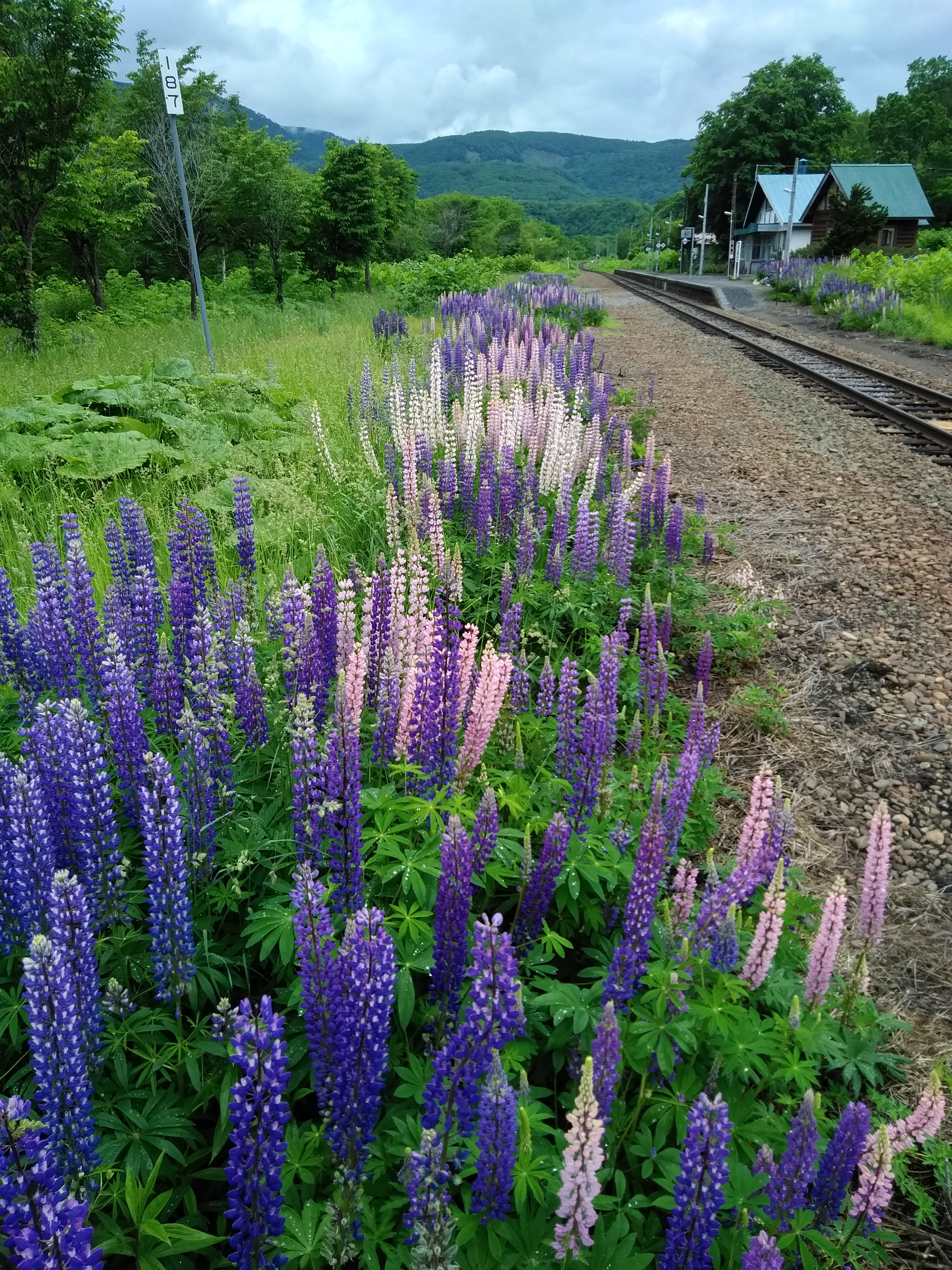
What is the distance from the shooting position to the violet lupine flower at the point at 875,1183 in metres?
1.79

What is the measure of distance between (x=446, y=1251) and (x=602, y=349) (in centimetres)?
1917

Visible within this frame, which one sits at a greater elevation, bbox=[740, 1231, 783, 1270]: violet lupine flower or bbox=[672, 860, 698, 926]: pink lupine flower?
bbox=[672, 860, 698, 926]: pink lupine flower

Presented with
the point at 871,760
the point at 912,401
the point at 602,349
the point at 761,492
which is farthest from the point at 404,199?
the point at 871,760

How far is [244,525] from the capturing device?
3.94 meters

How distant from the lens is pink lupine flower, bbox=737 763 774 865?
8.40 feet

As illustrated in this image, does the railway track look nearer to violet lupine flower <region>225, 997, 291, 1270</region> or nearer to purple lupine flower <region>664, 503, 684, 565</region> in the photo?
purple lupine flower <region>664, 503, 684, 565</region>

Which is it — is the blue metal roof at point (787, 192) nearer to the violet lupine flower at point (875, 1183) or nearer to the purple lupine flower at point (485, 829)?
the purple lupine flower at point (485, 829)

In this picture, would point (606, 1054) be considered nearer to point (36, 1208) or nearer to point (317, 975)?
point (317, 975)

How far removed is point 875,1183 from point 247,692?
2.36 metres

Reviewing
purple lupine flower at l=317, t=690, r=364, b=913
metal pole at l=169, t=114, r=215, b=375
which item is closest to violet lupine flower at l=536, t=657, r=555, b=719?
purple lupine flower at l=317, t=690, r=364, b=913

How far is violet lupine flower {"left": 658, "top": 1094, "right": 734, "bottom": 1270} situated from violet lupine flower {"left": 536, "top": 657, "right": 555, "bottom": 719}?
190cm

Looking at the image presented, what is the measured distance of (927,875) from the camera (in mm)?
3611

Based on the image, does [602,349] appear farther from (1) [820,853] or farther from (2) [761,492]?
(1) [820,853]

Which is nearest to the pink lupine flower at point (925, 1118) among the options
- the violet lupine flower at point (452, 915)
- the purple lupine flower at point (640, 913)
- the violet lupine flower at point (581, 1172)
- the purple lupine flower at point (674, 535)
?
the purple lupine flower at point (640, 913)
